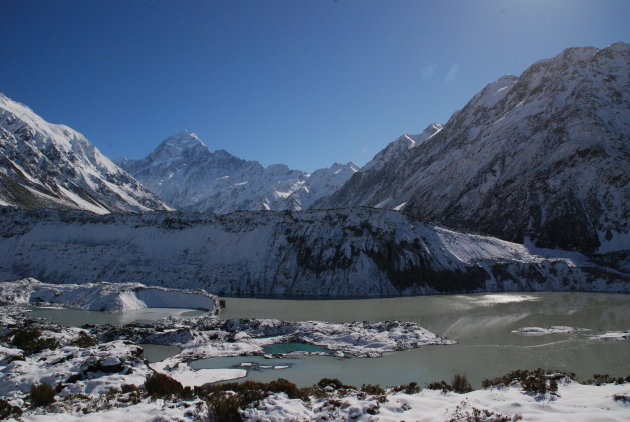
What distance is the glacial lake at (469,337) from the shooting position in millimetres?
25906

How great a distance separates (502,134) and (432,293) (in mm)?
79073

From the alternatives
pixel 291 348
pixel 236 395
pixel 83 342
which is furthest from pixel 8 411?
pixel 291 348

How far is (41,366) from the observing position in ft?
65.7

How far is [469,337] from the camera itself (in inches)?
1411

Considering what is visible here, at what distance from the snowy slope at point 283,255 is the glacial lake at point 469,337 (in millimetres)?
7154

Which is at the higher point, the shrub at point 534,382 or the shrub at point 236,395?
the shrub at point 534,382

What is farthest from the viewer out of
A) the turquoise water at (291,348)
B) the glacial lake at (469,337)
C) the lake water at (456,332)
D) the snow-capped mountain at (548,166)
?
the snow-capped mountain at (548,166)

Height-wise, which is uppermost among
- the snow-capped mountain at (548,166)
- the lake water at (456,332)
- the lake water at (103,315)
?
the snow-capped mountain at (548,166)

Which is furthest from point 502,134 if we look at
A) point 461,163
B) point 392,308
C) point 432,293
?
point 392,308

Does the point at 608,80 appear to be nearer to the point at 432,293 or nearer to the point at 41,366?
the point at 432,293

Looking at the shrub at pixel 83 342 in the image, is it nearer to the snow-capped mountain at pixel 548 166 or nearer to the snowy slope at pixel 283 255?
the snowy slope at pixel 283 255

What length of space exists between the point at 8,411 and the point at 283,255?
59795 millimetres

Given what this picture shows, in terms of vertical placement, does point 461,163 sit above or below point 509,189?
above

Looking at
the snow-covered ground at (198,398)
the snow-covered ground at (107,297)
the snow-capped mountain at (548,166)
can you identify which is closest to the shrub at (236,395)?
the snow-covered ground at (198,398)
